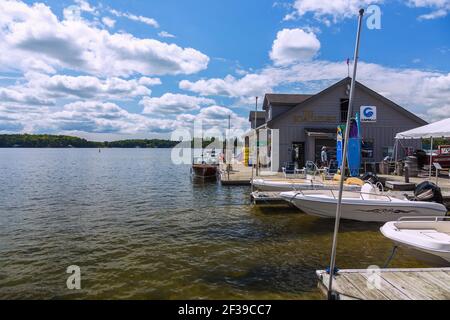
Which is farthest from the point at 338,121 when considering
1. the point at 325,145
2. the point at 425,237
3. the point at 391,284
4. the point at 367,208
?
the point at 391,284

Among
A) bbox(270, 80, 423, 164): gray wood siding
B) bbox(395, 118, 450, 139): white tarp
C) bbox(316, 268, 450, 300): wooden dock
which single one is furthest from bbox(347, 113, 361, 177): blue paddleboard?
bbox(316, 268, 450, 300): wooden dock

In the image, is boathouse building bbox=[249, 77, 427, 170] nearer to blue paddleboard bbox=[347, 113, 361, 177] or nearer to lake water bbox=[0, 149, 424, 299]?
blue paddleboard bbox=[347, 113, 361, 177]

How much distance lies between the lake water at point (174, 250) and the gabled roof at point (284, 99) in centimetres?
1246

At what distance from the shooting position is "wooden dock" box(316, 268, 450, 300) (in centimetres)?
524

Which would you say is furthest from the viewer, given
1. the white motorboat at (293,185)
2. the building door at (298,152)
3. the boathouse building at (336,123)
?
the building door at (298,152)

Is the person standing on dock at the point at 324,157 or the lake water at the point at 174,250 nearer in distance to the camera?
the lake water at the point at 174,250

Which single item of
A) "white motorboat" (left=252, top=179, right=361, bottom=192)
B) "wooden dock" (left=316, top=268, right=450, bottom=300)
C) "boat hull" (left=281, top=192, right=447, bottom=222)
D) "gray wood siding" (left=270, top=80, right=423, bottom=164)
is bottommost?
"wooden dock" (left=316, top=268, right=450, bottom=300)

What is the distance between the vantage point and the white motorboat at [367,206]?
1123cm

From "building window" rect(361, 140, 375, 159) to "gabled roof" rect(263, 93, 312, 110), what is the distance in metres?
6.09

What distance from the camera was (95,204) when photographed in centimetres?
1734

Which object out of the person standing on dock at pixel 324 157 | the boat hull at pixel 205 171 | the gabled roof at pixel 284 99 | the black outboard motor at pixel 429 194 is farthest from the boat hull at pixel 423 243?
the boat hull at pixel 205 171

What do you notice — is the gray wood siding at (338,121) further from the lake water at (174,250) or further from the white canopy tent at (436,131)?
the lake water at (174,250)
